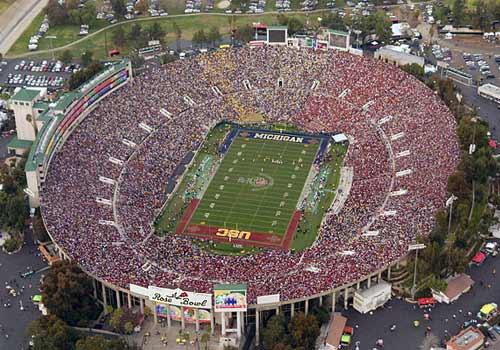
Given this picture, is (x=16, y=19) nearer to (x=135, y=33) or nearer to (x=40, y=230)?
(x=135, y=33)

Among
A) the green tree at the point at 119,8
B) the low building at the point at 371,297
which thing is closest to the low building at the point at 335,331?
the low building at the point at 371,297

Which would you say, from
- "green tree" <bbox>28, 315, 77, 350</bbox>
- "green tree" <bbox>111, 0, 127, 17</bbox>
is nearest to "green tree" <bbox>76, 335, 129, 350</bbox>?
"green tree" <bbox>28, 315, 77, 350</bbox>

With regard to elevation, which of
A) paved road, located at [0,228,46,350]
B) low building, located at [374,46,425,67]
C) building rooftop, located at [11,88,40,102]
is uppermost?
building rooftop, located at [11,88,40,102]

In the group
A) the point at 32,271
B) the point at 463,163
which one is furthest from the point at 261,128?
the point at 32,271

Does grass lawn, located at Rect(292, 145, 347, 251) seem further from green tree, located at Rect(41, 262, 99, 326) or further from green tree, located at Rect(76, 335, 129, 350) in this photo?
green tree, located at Rect(76, 335, 129, 350)

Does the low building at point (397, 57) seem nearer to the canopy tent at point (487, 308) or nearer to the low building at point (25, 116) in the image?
the low building at point (25, 116)

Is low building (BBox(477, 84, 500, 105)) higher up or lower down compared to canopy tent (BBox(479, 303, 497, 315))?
higher up
